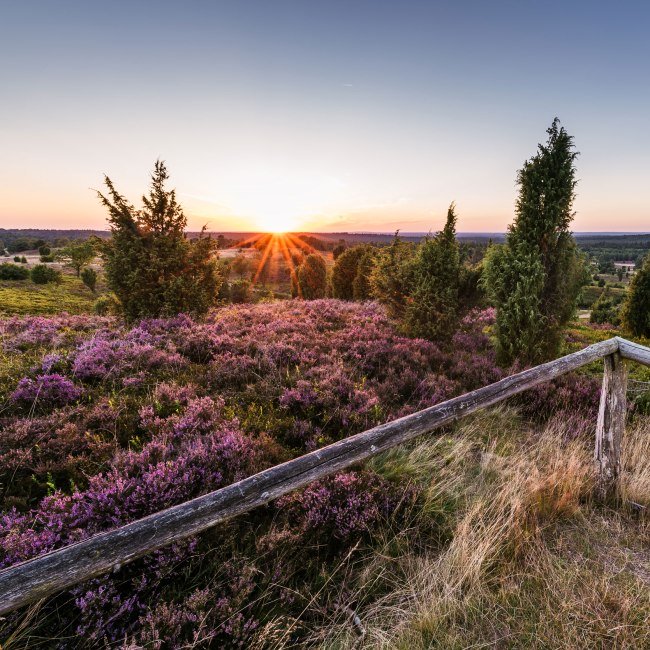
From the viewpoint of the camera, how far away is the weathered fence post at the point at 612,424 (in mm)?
3953

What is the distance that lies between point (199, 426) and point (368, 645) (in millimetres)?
2915

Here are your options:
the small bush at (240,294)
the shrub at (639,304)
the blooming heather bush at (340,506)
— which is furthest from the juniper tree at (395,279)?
the small bush at (240,294)

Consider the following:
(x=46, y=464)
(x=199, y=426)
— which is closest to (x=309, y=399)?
(x=199, y=426)

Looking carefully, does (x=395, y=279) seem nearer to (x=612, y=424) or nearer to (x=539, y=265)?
(x=539, y=265)

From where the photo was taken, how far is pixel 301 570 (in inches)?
111

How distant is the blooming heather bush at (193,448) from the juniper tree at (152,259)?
100.0 inches

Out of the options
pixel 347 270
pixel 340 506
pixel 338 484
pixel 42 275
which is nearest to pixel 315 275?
pixel 347 270

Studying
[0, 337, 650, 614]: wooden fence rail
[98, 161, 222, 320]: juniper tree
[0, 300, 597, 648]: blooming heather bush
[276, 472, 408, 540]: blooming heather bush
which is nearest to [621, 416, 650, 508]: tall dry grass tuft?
[0, 337, 650, 614]: wooden fence rail

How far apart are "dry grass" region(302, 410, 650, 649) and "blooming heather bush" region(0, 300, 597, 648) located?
438mm

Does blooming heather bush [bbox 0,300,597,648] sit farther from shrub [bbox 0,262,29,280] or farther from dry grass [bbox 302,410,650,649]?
shrub [bbox 0,262,29,280]

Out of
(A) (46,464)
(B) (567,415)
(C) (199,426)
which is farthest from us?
(B) (567,415)

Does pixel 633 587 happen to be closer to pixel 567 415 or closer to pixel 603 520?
pixel 603 520

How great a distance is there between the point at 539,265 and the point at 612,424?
16.9 feet

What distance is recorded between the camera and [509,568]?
9.27 feet
